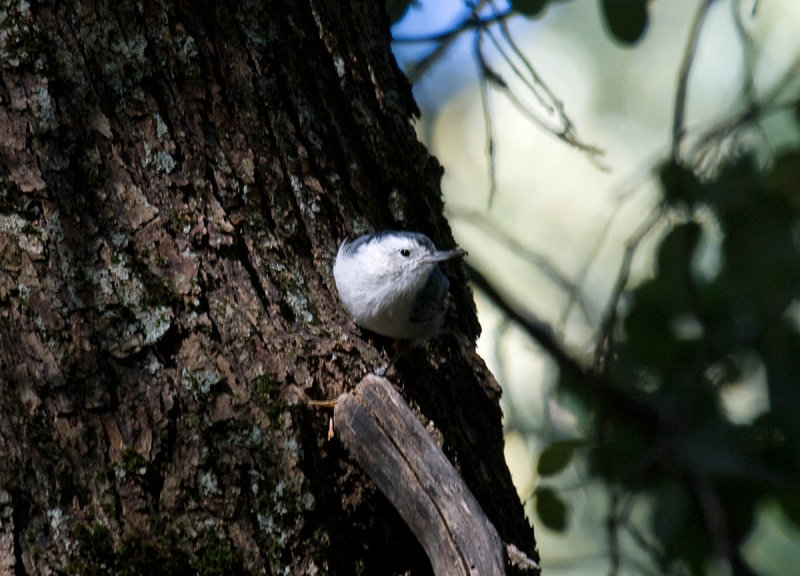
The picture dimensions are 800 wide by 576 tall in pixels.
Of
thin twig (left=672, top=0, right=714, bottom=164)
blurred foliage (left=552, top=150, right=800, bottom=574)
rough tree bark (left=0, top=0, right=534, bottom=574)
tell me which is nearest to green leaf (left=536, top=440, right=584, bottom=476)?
blurred foliage (left=552, top=150, right=800, bottom=574)

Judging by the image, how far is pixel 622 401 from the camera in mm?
3971

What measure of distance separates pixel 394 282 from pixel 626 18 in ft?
4.44

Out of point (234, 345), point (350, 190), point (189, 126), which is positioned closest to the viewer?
point (234, 345)

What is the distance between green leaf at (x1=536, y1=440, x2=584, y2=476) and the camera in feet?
11.0

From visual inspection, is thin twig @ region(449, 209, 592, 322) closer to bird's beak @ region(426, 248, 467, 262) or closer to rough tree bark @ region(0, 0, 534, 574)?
bird's beak @ region(426, 248, 467, 262)

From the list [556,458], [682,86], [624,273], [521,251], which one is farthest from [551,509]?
[682,86]

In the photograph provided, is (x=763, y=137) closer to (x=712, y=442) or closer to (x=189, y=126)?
(x=712, y=442)

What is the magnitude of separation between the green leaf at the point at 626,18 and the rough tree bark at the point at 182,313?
1.28 m

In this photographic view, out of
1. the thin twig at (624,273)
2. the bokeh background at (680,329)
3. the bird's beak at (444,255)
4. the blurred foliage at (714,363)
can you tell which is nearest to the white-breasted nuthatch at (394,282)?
the bird's beak at (444,255)

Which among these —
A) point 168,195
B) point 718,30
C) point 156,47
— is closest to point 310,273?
point 168,195

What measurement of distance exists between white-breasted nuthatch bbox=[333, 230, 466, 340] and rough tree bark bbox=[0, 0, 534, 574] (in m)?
0.05

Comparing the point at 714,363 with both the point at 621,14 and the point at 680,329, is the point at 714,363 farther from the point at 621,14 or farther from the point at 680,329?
the point at 621,14

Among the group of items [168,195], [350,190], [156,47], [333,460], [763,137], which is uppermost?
[763,137]

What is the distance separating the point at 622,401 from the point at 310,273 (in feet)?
→ 7.12
